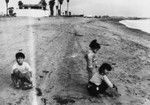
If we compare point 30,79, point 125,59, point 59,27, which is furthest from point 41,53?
point 59,27

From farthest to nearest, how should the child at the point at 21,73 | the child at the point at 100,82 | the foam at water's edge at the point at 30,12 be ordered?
the foam at water's edge at the point at 30,12 → the child at the point at 21,73 → the child at the point at 100,82

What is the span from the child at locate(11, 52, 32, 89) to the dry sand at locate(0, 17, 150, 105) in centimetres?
29

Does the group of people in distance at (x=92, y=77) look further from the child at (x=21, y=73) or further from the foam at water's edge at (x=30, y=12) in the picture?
the foam at water's edge at (x=30, y=12)

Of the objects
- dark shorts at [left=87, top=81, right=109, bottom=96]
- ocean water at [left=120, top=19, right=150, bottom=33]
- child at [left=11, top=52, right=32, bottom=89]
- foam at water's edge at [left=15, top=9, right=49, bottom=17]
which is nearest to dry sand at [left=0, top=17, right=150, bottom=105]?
dark shorts at [left=87, top=81, right=109, bottom=96]

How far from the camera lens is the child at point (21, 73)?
908cm

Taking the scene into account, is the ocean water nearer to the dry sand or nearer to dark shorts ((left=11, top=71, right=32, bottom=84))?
the dry sand

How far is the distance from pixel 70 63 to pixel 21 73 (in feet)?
12.4

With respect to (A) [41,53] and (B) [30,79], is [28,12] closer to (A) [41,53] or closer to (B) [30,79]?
(A) [41,53]

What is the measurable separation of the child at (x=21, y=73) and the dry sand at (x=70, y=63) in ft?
0.96

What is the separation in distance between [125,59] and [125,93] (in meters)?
4.31

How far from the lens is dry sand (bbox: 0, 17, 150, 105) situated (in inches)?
360

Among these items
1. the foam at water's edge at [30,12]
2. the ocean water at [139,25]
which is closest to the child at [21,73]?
the ocean water at [139,25]

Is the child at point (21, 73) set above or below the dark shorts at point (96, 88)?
above

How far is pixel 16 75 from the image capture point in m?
9.13
